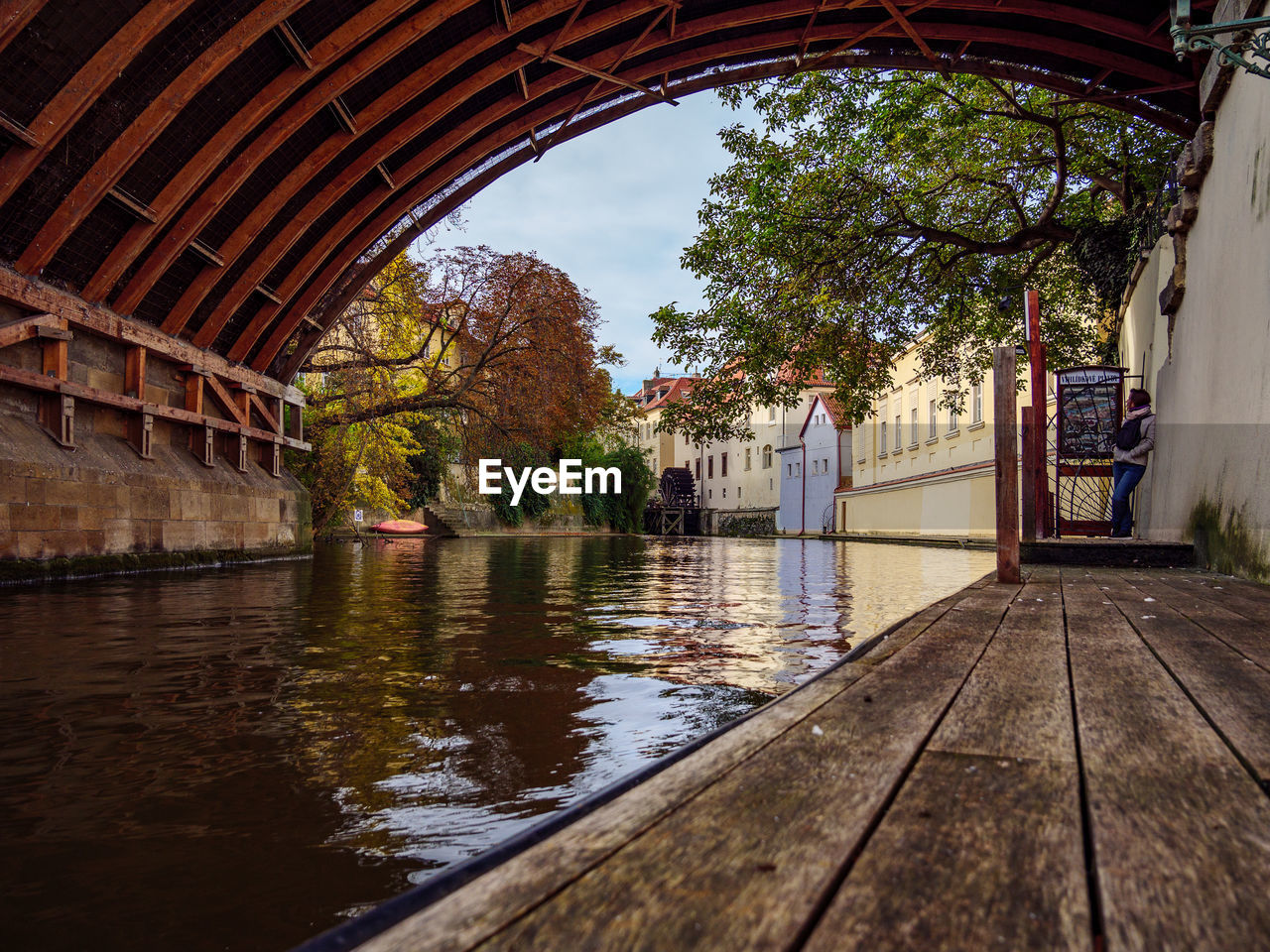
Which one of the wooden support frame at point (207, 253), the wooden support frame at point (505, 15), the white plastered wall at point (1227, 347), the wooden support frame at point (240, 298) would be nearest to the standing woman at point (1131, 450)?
the white plastered wall at point (1227, 347)

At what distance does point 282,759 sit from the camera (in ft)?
8.55

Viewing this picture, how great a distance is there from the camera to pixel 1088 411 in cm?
1188

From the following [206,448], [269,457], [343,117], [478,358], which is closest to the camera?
[343,117]

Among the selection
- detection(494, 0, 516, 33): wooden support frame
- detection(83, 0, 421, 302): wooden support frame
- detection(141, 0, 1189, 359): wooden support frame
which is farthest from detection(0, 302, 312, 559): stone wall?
detection(494, 0, 516, 33): wooden support frame

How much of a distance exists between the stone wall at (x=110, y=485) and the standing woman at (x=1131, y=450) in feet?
38.8

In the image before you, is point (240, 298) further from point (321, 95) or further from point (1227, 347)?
point (1227, 347)

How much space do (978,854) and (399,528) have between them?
33.8 meters

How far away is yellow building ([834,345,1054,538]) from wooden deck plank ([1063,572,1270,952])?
15.1 m

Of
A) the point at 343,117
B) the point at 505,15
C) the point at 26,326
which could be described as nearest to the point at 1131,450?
the point at 505,15

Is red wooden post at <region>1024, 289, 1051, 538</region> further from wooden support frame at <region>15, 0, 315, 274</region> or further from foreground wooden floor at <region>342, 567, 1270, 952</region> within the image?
wooden support frame at <region>15, 0, 315, 274</region>

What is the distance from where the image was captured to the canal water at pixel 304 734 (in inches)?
67.1

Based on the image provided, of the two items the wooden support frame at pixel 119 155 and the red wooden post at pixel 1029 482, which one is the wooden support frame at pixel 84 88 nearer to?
the wooden support frame at pixel 119 155

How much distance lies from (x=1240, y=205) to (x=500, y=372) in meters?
16.2

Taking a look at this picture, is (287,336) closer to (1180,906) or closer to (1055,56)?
(1055,56)
